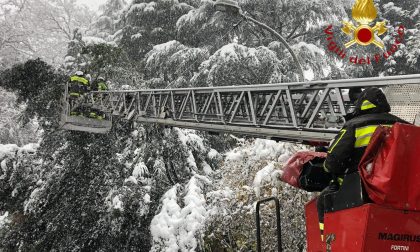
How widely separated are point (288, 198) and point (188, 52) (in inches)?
350

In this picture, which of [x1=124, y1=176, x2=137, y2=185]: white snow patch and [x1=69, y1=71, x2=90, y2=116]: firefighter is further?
[x1=124, y1=176, x2=137, y2=185]: white snow patch

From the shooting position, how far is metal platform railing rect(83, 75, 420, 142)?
3.86 m

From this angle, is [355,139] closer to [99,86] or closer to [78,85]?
[99,86]

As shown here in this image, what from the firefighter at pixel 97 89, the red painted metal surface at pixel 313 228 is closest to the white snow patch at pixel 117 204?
the firefighter at pixel 97 89

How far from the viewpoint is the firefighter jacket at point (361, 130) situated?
3.19 meters

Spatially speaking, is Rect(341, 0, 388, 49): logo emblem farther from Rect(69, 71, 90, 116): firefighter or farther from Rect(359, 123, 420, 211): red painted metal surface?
Rect(359, 123, 420, 211): red painted metal surface

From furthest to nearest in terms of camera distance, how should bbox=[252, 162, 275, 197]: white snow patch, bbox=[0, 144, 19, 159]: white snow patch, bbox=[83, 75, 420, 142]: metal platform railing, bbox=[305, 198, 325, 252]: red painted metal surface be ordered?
1. bbox=[0, 144, 19, 159]: white snow patch
2. bbox=[252, 162, 275, 197]: white snow patch
3. bbox=[305, 198, 325, 252]: red painted metal surface
4. bbox=[83, 75, 420, 142]: metal platform railing

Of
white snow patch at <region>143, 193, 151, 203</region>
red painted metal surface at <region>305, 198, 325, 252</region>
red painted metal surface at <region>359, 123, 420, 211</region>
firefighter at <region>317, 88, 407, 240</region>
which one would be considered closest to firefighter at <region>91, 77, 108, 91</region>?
white snow patch at <region>143, 193, 151, 203</region>

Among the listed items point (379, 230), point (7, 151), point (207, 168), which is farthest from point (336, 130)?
point (7, 151)

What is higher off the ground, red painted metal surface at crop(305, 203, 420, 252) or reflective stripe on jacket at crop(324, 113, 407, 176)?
reflective stripe on jacket at crop(324, 113, 407, 176)

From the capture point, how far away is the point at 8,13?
3122cm

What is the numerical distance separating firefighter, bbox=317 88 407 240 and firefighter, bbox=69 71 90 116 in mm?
8851

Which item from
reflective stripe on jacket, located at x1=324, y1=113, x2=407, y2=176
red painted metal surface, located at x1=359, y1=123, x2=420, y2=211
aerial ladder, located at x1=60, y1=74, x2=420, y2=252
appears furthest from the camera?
reflective stripe on jacket, located at x1=324, y1=113, x2=407, y2=176

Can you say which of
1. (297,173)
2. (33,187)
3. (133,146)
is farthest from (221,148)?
(297,173)
